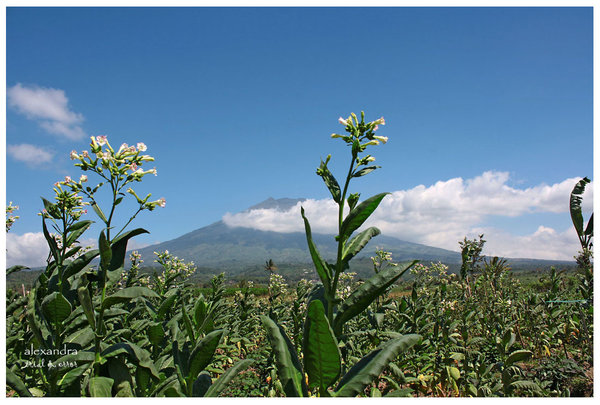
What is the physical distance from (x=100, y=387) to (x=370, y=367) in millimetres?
1993

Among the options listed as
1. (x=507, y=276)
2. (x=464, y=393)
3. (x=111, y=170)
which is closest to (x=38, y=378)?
(x=111, y=170)

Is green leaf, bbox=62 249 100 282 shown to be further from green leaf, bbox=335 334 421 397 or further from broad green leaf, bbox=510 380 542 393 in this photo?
broad green leaf, bbox=510 380 542 393

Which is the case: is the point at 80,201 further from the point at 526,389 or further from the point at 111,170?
the point at 526,389

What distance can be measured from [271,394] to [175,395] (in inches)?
85.4

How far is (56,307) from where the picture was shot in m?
2.57

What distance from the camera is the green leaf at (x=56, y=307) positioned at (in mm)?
2490

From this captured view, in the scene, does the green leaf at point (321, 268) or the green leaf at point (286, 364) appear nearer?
the green leaf at point (286, 364)

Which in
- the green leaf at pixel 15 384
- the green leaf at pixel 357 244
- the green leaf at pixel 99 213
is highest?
the green leaf at pixel 99 213

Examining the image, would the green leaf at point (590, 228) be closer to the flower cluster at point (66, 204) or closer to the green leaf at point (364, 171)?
the green leaf at point (364, 171)

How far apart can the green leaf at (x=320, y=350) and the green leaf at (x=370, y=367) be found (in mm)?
109

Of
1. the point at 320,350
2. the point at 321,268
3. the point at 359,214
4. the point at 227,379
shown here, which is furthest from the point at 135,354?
the point at 359,214

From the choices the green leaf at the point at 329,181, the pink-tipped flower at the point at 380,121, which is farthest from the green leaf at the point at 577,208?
the green leaf at the point at 329,181
